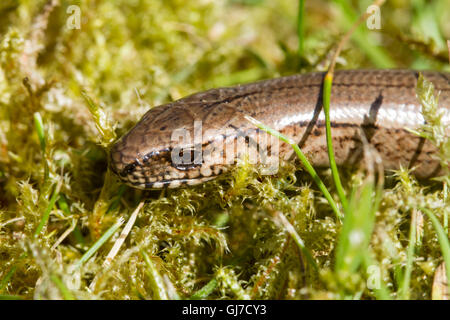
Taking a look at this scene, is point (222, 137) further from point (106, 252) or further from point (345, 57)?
point (345, 57)

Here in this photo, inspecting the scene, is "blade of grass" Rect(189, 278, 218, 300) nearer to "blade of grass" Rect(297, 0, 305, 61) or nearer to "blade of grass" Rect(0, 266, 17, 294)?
"blade of grass" Rect(0, 266, 17, 294)

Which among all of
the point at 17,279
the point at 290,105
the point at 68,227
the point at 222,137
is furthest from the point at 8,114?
the point at 290,105

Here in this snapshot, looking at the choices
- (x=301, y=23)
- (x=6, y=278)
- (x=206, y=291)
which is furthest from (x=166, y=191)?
(x=301, y=23)

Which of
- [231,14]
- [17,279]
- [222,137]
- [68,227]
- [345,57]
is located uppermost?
[231,14]

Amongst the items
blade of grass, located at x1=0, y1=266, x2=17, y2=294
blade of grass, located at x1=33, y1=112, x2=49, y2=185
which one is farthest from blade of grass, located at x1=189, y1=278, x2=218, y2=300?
blade of grass, located at x1=33, y1=112, x2=49, y2=185

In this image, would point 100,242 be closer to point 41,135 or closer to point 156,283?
point 156,283

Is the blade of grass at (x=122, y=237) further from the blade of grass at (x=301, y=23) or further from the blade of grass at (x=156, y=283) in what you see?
the blade of grass at (x=301, y=23)

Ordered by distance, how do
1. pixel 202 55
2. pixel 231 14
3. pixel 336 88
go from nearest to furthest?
pixel 336 88 < pixel 202 55 < pixel 231 14

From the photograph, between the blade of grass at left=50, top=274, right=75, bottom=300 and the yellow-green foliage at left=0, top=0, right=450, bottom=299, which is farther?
the yellow-green foliage at left=0, top=0, right=450, bottom=299
